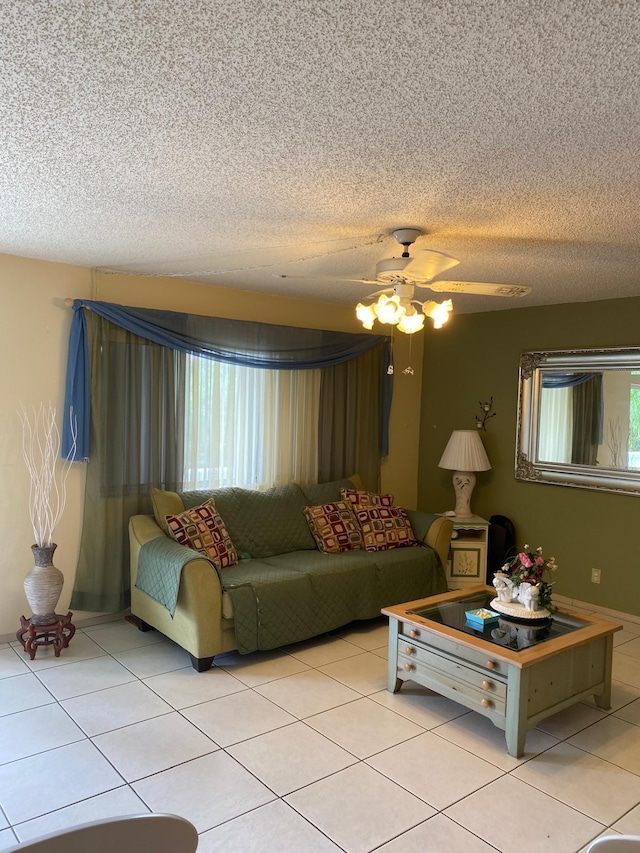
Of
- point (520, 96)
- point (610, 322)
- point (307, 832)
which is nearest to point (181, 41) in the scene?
point (520, 96)

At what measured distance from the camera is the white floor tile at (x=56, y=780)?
7.77 feet

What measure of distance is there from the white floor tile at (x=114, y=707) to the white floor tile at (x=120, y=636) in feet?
1.83

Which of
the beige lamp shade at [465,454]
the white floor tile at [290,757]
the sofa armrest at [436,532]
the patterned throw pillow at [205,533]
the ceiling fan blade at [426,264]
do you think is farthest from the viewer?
the beige lamp shade at [465,454]

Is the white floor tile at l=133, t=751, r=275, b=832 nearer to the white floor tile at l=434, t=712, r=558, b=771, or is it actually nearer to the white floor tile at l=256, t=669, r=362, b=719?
the white floor tile at l=256, t=669, r=362, b=719

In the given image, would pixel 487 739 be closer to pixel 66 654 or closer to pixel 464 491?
pixel 66 654

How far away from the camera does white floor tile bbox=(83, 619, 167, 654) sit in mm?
3895

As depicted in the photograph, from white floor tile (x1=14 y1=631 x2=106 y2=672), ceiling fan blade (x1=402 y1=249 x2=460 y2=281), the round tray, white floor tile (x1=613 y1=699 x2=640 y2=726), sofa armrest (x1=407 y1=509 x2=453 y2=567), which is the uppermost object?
ceiling fan blade (x1=402 y1=249 x2=460 y2=281)

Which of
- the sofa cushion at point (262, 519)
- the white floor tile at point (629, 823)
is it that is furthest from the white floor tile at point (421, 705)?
the sofa cushion at point (262, 519)

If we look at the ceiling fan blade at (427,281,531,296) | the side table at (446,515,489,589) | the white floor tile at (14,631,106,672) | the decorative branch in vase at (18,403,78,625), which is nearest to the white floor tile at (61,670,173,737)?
the white floor tile at (14,631,106,672)

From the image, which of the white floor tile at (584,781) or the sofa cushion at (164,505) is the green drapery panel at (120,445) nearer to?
the sofa cushion at (164,505)

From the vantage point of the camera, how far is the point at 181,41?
1426 millimetres

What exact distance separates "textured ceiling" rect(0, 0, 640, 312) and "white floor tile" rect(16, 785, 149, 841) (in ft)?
7.61

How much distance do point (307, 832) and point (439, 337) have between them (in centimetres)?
445

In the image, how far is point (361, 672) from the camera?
3.65 metres
